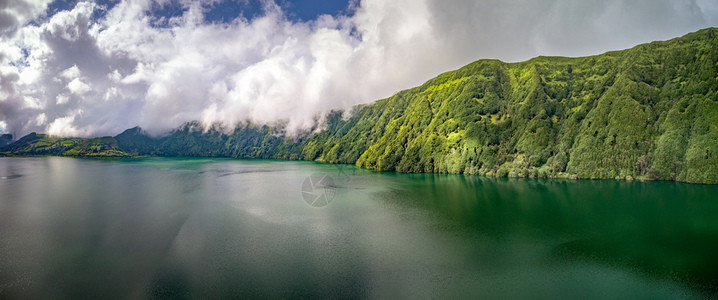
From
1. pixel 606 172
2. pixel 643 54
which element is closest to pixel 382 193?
pixel 606 172

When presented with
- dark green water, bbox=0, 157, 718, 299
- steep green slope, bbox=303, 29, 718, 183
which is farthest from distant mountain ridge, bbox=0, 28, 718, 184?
dark green water, bbox=0, 157, 718, 299

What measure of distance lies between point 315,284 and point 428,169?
12769cm

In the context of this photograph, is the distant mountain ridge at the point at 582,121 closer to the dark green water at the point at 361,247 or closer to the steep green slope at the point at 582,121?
the steep green slope at the point at 582,121

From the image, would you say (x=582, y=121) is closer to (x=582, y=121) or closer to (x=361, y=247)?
(x=582, y=121)

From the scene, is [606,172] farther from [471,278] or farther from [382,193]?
[471,278]

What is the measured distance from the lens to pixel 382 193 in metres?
89.9

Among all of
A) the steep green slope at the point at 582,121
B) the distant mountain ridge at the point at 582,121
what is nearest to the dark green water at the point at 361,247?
the distant mountain ridge at the point at 582,121

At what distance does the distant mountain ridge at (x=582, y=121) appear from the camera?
99875 millimetres

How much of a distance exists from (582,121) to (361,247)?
430ft

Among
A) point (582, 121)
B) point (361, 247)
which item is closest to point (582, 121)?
point (582, 121)

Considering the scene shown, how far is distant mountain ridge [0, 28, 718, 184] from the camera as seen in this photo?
3932 inches

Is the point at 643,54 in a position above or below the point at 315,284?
above

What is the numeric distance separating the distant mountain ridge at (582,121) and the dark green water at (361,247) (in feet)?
93.7

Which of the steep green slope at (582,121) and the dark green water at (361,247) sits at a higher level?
the steep green slope at (582,121)
